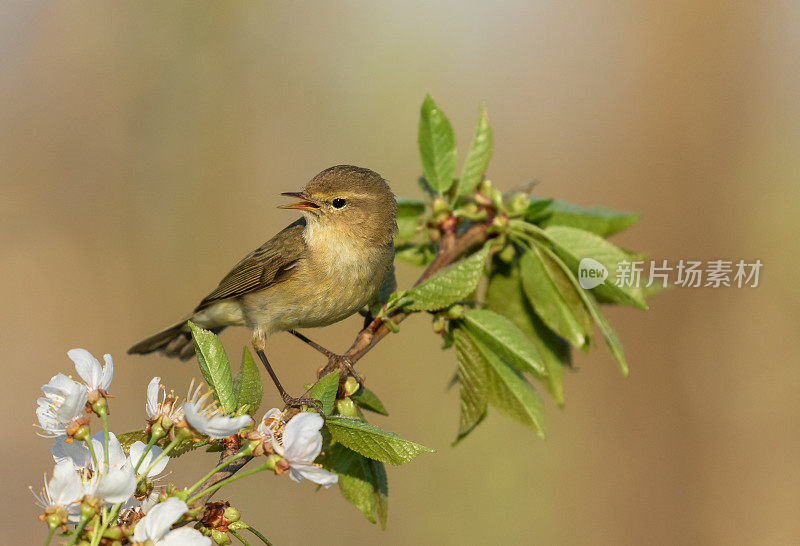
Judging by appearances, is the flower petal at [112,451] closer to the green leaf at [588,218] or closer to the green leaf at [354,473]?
the green leaf at [354,473]

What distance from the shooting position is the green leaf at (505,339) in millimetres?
3102

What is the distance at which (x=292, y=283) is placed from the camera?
4543mm

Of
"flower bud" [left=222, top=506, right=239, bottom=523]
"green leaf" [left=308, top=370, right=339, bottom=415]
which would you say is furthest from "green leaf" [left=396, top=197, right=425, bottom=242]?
"flower bud" [left=222, top=506, right=239, bottom=523]

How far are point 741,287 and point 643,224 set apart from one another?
1366 millimetres

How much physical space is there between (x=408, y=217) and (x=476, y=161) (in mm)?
569

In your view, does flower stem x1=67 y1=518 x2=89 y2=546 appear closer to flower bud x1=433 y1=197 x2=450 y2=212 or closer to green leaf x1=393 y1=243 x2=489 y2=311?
green leaf x1=393 y1=243 x2=489 y2=311

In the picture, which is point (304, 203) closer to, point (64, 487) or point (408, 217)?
point (408, 217)

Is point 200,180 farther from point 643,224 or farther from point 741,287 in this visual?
point 741,287

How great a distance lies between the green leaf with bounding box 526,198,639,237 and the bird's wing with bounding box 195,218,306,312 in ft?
5.50

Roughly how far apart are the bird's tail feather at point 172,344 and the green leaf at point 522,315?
7.36 ft

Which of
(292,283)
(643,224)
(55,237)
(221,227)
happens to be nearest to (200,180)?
(221,227)

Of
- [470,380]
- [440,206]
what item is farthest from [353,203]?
[470,380]

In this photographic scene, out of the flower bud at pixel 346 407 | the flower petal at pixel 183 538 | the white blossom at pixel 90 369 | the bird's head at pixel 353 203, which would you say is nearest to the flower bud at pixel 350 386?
the flower bud at pixel 346 407

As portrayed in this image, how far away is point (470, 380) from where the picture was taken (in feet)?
11.0
